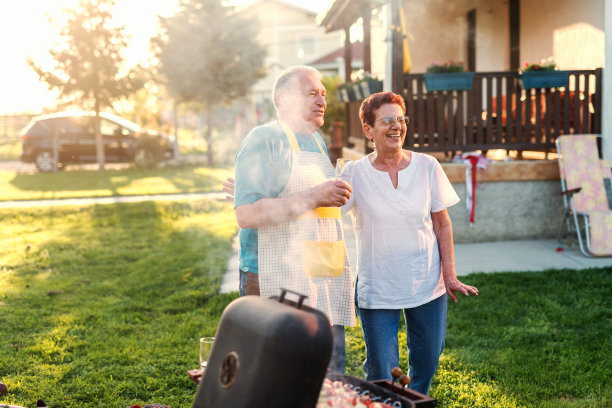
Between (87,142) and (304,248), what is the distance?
18.7m

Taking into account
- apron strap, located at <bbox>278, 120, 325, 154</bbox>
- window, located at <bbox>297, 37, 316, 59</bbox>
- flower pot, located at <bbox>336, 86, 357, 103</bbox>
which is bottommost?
apron strap, located at <bbox>278, 120, 325, 154</bbox>

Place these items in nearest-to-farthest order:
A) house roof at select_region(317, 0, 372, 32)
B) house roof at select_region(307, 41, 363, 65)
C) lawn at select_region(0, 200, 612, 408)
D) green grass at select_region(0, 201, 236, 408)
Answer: lawn at select_region(0, 200, 612, 408), green grass at select_region(0, 201, 236, 408), house roof at select_region(317, 0, 372, 32), house roof at select_region(307, 41, 363, 65)

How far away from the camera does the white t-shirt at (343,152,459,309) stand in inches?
121

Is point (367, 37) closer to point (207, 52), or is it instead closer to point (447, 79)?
point (447, 79)

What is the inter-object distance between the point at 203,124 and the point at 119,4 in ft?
70.8

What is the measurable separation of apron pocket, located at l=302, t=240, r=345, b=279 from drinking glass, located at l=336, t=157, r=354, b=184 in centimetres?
34

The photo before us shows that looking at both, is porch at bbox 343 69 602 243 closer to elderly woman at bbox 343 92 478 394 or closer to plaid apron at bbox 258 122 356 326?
elderly woman at bbox 343 92 478 394

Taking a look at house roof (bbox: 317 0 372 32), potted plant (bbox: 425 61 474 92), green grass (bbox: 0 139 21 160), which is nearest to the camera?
potted plant (bbox: 425 61 474 92)

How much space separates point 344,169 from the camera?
308 cm

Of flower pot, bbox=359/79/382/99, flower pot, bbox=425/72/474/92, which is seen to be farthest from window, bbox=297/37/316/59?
flower pot, bbox=425/72/474/92

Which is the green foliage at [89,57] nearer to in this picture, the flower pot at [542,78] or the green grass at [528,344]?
the flower pot at [542,78]

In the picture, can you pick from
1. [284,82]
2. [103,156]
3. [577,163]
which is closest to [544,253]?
[577,163]

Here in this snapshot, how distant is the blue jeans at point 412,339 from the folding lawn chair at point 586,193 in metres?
4.65

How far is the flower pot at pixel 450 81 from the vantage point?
26.8ft
